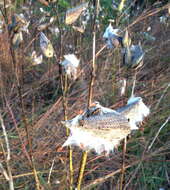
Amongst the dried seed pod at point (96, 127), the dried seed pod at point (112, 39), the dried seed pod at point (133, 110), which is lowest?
the dried seed pod at point (96, 127)

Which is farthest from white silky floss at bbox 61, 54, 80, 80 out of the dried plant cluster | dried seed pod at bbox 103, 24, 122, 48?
dried seed pod at bbox 103, 24, 122, 48

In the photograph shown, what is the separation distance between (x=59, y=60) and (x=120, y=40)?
16cm

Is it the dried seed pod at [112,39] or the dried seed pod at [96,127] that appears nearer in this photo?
Result: the dried seed pod at [96,127]

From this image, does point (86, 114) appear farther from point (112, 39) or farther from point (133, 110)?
point (112, 39)

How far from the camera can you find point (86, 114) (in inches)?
19.7

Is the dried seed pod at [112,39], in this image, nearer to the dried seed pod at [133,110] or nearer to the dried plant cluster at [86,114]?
the dried plant cluster at [86,114]

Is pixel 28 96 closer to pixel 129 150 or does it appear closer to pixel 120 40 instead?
pixel 129 150

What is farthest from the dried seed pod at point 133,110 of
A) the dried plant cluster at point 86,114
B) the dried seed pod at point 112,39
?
the dried seed pod at point 112,39

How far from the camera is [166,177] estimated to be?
44.4 inches

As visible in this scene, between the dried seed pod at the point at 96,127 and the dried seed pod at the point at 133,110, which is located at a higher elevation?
the dried seed pod at the point at 133,110

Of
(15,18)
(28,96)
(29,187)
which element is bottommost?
(29,187)

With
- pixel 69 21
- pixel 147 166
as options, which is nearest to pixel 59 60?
pixel 69 21

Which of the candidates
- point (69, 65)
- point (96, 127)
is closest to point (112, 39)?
point (69, 65)

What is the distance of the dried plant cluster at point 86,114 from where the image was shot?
52 cm
